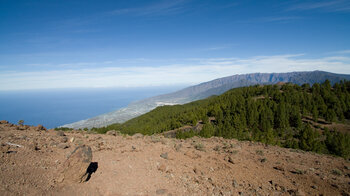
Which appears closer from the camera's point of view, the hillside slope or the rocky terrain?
the rocky terrain

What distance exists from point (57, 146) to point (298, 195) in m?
16.3

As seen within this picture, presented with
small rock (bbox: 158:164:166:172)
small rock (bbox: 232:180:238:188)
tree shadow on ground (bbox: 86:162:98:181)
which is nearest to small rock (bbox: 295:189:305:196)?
small rock (bbox: 232:180:238:188)

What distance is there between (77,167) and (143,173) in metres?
3.99

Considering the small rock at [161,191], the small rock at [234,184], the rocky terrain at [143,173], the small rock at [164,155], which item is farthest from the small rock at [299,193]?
the small rock at [164,155]

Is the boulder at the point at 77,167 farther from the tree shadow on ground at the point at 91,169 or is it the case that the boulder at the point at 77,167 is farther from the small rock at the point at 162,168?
the small rock at the point at 162,168

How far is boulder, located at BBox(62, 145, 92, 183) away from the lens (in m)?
8.30

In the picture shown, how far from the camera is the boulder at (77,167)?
830 cm

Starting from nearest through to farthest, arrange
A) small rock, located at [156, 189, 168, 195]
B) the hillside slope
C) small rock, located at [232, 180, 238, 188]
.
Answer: small rock, located at [156, 189, 168, 195] < small rock, located at [232, 180, 238, 188] < the hillside slope

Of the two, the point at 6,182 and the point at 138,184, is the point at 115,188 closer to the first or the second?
the point at 138,184

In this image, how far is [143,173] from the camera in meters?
10.7

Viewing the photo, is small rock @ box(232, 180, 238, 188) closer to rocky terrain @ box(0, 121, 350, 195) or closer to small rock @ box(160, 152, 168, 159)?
rocky terrain @ box(0, 121, 350, 195)

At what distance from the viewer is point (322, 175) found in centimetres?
1183

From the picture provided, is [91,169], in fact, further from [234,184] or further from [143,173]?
[234,184]

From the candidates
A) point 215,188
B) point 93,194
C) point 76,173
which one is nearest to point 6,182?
point 76,173
